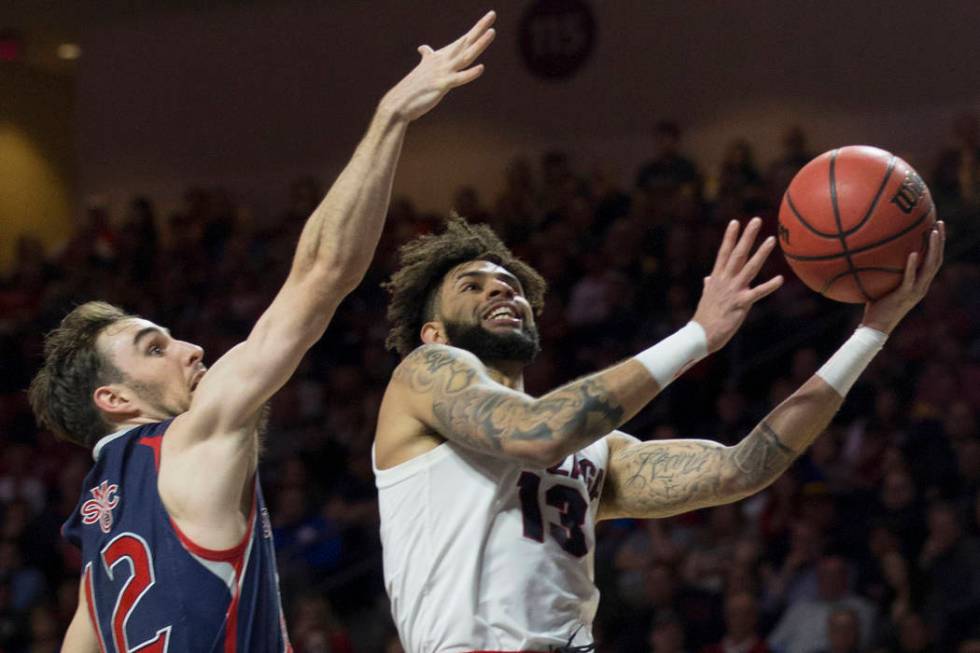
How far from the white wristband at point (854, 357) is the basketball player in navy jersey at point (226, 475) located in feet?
4.11

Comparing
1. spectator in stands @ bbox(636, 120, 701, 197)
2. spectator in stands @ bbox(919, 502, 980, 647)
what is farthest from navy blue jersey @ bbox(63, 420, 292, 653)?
spectator in stands @ bbox(636, 120, 701, 197)

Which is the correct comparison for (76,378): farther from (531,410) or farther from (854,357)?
(854,357)

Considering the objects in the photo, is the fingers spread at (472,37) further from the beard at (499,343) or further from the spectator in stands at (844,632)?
the spectator in stands at (844,632)

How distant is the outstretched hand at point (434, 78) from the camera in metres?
3.05

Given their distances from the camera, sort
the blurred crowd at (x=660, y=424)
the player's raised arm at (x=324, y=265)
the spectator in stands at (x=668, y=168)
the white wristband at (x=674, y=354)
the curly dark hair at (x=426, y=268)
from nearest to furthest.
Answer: the player's raised arm at (x=324, y=265) < the white wristband at (x=674, y=354) < the curly dark hair at (x=426, y=268) < the blurred crowd at (x=660, y=424) < the spectator in stands at (x=668, y=168)

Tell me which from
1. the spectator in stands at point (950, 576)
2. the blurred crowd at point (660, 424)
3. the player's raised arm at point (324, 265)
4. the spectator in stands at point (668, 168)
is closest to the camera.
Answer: the player's raised arm at point (324, 265)

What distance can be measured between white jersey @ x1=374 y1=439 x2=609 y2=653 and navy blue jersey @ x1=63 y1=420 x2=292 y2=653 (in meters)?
0.35

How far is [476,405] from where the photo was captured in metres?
3.27

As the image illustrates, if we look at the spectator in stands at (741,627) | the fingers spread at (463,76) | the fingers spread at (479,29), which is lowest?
the spectator in stands at (741,627)

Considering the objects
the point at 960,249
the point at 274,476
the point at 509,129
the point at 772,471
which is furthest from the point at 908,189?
the point at 509,129

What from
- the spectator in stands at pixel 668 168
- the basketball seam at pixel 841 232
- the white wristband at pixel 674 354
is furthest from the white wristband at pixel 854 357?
the spectator in stands at pixel 668 168

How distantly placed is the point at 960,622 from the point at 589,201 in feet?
14.6

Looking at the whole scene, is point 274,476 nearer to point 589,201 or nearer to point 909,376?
point 589,201

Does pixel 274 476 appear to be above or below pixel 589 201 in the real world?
below
